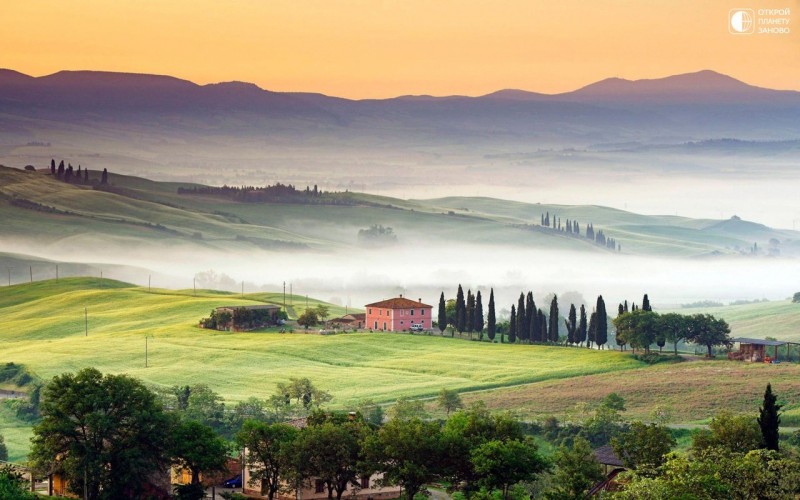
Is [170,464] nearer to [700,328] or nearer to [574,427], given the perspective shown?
[574,427]

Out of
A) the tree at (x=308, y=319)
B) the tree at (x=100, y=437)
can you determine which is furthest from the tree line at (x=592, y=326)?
the tree at (x=100, y=437)

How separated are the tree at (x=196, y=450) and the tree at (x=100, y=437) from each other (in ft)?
2.43

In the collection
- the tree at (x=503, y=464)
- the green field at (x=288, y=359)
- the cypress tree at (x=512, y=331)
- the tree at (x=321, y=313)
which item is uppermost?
the tree at (x=321, y=313)

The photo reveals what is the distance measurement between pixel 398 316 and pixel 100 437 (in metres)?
93.6

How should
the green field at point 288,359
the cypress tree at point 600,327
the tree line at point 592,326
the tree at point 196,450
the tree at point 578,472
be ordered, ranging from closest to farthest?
the tree at point 578,472
the tree at point 196,450
the green field at point 288,359
the tree line at point 592,326
the cypress tree at point 600,327

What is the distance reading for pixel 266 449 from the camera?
3140 inches

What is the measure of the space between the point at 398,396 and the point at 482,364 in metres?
19.8

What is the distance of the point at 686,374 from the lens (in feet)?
413

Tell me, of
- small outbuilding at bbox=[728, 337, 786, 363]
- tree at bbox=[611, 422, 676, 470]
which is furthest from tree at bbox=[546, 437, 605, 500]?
small outbuilding at bbox=[728, 337, 786, 363]

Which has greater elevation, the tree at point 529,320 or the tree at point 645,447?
the tree at point 529,320

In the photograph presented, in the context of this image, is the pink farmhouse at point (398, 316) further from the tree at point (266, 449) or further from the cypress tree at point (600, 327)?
the tree at point (266, 449)

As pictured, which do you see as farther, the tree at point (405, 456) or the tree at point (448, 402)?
the tree at point (448, 402)

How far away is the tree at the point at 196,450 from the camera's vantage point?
78.4 meters

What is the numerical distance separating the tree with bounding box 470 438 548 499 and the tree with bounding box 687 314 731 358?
66.2m
